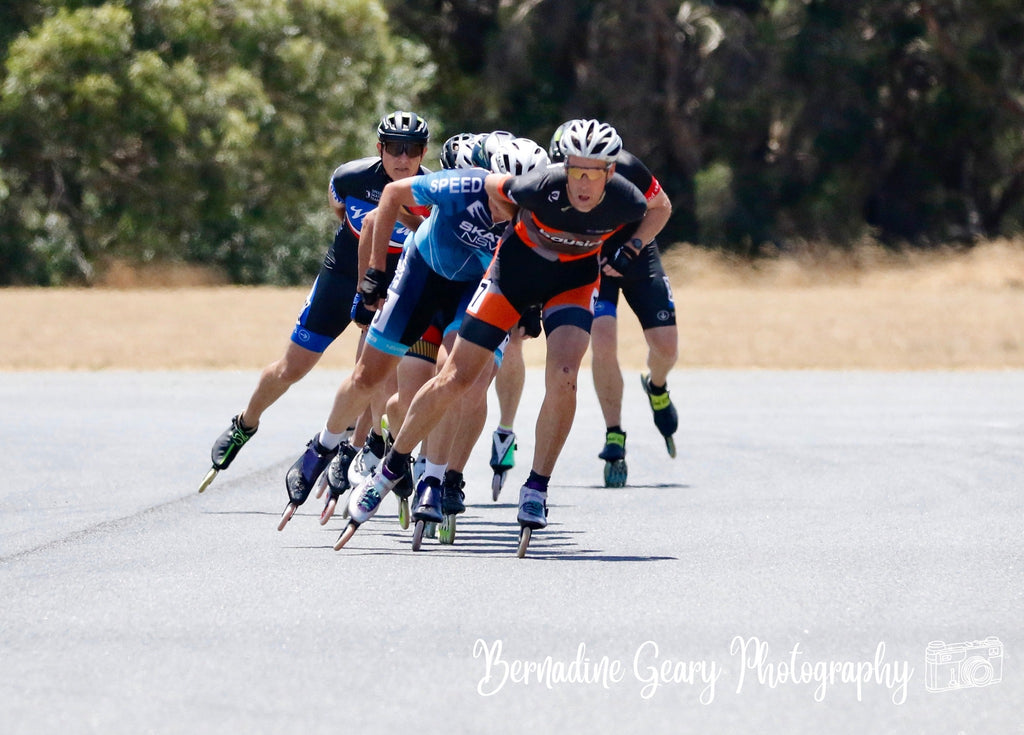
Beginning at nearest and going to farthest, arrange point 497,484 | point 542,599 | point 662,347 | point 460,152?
point 542,599 < point 460,152 < point 497,484 < point 662,347

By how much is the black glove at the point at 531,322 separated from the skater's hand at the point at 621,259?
398 millimetres

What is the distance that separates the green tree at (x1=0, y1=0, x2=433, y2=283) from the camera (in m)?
40.1

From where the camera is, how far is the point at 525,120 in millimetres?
53031

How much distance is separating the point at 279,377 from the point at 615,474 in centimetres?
224

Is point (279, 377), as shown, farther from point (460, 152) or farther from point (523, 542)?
point (523, 542)

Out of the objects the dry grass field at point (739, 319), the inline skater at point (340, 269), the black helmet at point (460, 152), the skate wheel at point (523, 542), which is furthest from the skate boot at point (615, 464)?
the dry grass field at point (739, 319)

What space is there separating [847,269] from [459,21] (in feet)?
58.9

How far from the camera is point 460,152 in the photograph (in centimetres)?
924

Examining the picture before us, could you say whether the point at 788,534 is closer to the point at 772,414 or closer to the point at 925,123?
the point at 772,414

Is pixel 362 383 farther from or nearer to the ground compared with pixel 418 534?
farther from the ground

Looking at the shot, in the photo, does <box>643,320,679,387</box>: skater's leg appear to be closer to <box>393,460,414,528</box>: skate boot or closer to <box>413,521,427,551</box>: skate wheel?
<box>393,460,414,528</box>: skate boot

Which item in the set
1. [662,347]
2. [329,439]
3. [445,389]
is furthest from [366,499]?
[662,347]

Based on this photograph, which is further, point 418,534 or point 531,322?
point 531,322

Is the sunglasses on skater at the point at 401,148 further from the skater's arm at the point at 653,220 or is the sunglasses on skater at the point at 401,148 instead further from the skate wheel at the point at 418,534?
the skate wheel at the point at 418,534
